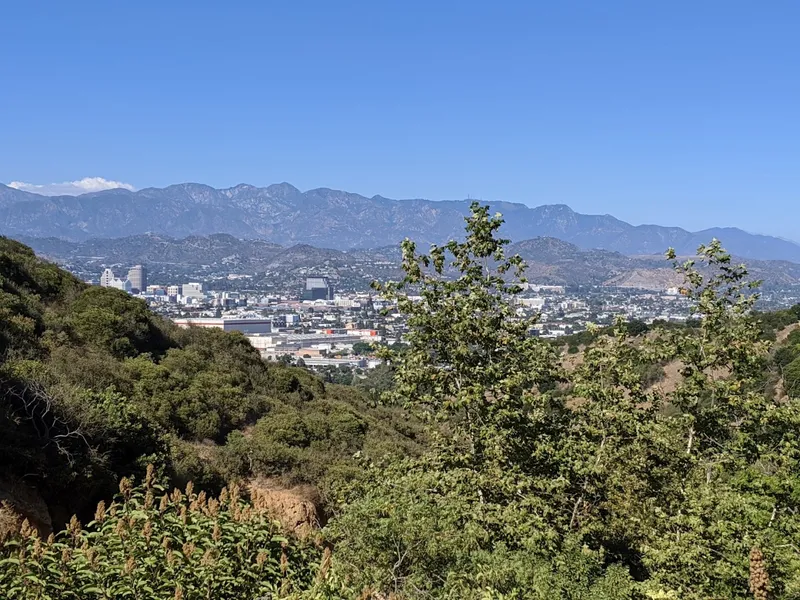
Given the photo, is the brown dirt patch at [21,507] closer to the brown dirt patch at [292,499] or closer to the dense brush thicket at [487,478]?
the dense brush thicket at [487,478]

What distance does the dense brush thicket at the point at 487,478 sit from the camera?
385 cm

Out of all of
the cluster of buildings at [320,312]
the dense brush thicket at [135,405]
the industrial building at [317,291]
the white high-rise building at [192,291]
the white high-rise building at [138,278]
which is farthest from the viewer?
the industrial building at [317,291]

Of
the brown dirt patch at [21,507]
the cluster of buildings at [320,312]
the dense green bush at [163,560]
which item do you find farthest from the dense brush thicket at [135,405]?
the cluster of buildings at [320,312]

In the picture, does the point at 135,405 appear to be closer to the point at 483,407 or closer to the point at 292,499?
the point at 292,499

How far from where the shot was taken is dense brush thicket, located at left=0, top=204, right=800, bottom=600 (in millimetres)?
3854

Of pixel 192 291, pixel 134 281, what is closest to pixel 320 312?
pixel 192 291

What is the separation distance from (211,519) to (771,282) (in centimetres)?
20144

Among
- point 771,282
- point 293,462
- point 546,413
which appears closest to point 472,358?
point 546,413

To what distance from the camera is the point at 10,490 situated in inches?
225

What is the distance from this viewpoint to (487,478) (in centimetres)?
639

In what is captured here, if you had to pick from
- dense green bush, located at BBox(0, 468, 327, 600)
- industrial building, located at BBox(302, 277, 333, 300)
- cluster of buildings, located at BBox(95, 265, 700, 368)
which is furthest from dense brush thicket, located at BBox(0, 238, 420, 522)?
industrial building, located at BBox(302, 277, 333, 300)

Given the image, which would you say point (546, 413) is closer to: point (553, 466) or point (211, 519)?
point (553, 466)

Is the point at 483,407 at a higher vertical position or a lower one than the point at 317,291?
higher

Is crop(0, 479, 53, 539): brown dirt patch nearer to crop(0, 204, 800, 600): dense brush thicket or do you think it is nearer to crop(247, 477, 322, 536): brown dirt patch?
crop(0, 204, 800, 600): dense brush thicket
